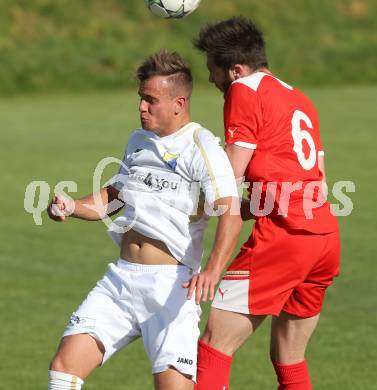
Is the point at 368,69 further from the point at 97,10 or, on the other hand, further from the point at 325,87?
the point at 97,10

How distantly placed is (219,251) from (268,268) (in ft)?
1.97

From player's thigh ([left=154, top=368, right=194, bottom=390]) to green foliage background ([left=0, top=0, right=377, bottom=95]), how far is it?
24299 millimetres

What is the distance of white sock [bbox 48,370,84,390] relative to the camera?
5379 mm

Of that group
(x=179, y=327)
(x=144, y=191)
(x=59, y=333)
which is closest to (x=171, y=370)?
(x=179, y=327)

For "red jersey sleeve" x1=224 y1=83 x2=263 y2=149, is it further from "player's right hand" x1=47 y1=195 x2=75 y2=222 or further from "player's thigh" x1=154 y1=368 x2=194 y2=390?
"player's thigh" x1=154 y1=368 x2=194 y2=390

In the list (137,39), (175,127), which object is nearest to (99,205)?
(175,127)

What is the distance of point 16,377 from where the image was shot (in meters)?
7.60

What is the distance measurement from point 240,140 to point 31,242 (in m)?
7.04

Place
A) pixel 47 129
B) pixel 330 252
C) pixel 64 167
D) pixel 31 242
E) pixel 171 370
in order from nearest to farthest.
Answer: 1. pixel 171 370
2. pixel 330 252
3. pixel 31 242
4. pixel 64 167
5. pixel 47 129

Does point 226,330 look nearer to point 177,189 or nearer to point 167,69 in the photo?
point 177,189

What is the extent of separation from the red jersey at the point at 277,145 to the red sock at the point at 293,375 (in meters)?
0.79

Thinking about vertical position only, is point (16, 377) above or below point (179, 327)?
below

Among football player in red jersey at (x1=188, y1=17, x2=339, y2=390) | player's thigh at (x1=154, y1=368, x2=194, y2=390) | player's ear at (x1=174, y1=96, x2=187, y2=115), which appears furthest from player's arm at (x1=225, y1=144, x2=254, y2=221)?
player's thigh at (x1=154, y1=368, x2=194, y2=390)

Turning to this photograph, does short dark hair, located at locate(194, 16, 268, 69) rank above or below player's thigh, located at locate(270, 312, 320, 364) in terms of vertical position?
above
